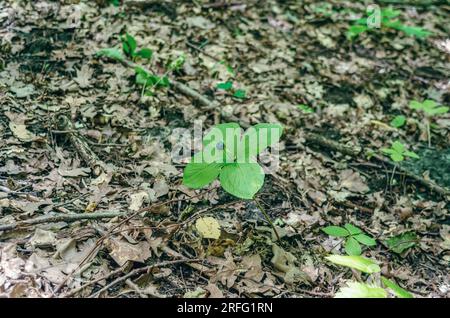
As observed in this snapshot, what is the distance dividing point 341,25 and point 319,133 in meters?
2.26

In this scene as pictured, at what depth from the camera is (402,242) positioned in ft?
10.3

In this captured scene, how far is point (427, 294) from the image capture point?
2811mm

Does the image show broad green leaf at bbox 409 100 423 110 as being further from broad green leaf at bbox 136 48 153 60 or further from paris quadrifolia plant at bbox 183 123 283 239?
broad green leaf at bbox 136 48 153 60

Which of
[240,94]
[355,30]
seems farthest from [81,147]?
[355,30]

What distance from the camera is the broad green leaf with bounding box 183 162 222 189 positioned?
256cm

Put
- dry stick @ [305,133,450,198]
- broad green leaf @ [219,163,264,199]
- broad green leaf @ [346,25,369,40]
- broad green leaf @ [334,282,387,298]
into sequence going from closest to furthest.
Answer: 1. broad green leaf @ [334,282,387,298]
2. broad green leaf @ [219,163,264,199]
3. dry stick @ [305,133,450,198]
4. broad green leaf @ [346,25,369,40]

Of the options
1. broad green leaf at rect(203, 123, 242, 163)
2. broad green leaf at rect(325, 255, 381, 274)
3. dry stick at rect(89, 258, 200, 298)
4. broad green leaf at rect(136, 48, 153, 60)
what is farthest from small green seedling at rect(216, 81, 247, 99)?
broad green leaf at rect(325, 255, 381, 274)

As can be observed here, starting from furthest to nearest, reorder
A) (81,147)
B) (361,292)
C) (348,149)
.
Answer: (348,149), (81,147), (361,292)

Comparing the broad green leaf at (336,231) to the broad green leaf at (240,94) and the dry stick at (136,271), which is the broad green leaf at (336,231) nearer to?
the dry stick at (136,271)

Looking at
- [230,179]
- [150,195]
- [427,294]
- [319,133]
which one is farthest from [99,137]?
[427,294]

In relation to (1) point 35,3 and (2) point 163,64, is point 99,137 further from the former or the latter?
(1) point 35,3

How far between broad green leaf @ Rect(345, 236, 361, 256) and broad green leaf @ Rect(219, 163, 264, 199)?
838mm

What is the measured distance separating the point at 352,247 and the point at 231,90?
2151 millimetres

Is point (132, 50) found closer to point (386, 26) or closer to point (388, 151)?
point (388, 151)
